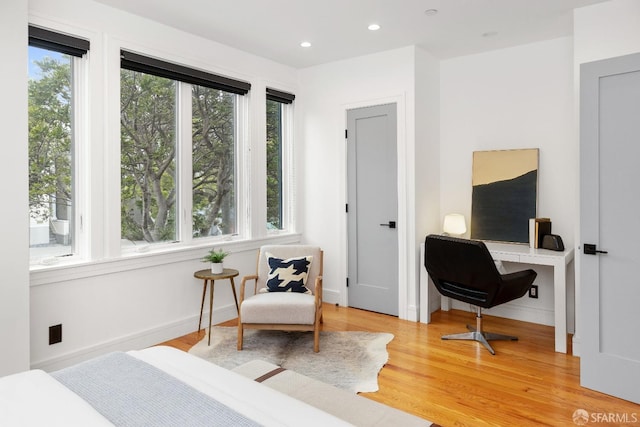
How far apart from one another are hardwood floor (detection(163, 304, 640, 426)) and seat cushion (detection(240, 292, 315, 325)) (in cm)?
64

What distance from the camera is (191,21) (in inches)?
137

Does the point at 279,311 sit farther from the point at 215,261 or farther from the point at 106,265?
the point at 106,265

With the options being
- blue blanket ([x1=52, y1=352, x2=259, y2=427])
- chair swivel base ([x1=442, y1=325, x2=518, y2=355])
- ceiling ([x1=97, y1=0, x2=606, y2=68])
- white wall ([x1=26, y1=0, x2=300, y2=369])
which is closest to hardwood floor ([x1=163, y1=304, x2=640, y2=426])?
chair swivel base ([x1=442, y1=325, x2=518, y2=355])

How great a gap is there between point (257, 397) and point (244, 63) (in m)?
3.61

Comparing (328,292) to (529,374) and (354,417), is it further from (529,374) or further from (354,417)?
(354,417)

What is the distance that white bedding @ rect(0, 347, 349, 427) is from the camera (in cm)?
124

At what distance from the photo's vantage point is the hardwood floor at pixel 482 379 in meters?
2.40

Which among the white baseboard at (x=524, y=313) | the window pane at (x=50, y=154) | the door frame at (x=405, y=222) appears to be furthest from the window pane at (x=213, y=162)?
the white baseboard at (x=524, y=313)

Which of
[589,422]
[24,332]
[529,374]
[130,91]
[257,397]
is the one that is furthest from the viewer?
[130,91]

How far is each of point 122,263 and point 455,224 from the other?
10.2ft

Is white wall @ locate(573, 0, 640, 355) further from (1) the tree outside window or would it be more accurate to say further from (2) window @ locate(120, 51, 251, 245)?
(1) the tree outside window

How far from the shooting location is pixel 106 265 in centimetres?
320

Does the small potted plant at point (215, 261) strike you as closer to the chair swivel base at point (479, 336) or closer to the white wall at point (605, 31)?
the chair swivel base at point (479, 336)

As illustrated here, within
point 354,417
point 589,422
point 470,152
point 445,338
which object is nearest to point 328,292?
point 445,338
